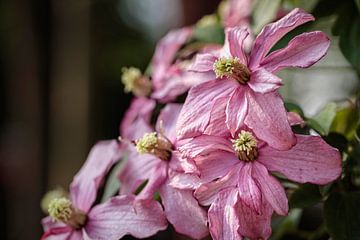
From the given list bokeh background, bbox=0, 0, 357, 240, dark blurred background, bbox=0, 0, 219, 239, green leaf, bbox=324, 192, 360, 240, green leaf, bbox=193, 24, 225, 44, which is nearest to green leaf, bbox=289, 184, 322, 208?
green leaf, bbox=324, 192, 360, 240

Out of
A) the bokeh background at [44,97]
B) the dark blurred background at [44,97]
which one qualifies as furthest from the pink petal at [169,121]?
the dark blurred background at [44,97]

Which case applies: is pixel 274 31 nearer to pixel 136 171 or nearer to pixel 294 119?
pixel 294 119

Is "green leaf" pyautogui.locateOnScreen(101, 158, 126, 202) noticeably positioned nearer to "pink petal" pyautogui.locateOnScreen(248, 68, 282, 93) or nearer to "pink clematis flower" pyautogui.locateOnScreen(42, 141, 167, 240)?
"pink clematis flower" pyautogui.locateOnScreen(42, 141, 167, 240)

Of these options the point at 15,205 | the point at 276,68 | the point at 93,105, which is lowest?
the point at 15,205

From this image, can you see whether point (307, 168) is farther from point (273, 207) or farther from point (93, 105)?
point (93, 105)

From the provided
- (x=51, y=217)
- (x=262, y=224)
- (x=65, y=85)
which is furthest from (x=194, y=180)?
(x=65, y=85)

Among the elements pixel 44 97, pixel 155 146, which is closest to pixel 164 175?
pixel 155 146
